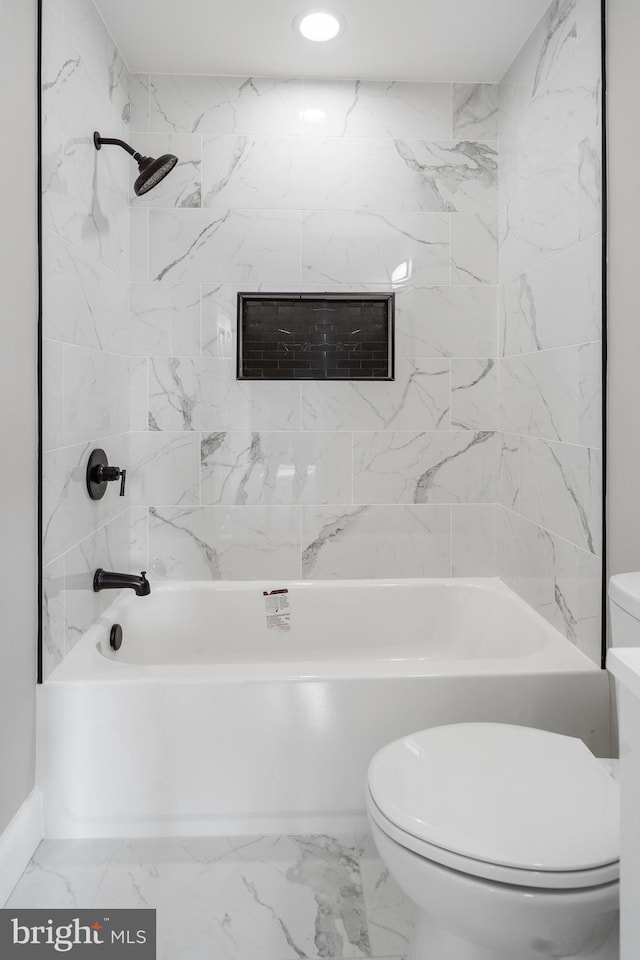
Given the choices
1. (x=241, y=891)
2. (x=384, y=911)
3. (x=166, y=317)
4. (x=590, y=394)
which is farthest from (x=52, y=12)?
(x=384, y=911)

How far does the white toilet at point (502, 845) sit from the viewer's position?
3.48ft

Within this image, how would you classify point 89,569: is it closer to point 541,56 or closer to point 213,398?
point 213,398

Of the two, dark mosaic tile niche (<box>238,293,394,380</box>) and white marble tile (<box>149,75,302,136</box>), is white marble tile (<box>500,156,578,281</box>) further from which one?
white marble tile (<box>149,75,302,136</box>)

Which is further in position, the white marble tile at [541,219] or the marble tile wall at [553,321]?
the white marble tile at [541,219]

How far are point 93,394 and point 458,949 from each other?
71.2 inches

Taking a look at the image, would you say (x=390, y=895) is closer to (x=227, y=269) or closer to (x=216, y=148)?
(x=227, y=269)

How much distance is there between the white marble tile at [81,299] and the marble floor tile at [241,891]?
1.39 metres

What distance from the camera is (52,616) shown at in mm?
1879

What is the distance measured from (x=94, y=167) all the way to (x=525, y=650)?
2132 mm

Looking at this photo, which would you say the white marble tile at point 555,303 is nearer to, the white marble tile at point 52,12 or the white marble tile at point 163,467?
the white marble tile at point 163,467

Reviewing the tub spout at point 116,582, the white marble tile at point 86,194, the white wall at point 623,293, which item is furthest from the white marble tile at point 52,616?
the white wall at point 623,293

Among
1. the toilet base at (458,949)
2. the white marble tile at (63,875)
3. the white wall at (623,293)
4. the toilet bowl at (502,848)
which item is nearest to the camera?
the toilet bowl at (502,848)

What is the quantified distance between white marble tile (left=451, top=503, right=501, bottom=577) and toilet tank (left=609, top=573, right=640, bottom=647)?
4.03 ft

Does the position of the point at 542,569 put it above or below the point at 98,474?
below
